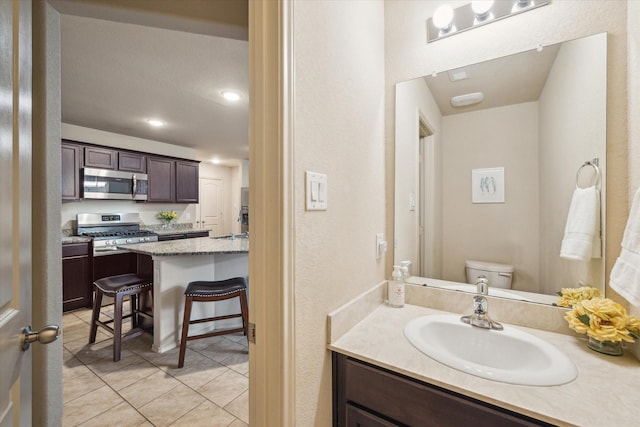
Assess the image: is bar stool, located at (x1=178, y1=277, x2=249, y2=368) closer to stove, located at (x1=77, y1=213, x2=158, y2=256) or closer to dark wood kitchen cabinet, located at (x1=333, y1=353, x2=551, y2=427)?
dark wood kitchen cabinet, located at (x1=333, y1=353, x2=551, y2=427)

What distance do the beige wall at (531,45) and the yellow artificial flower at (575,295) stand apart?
0.39 feet

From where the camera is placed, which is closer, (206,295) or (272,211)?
(272,211)

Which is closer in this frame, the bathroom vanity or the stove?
the bathroom vanity

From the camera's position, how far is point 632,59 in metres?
0.94

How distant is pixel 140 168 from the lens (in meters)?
4.23

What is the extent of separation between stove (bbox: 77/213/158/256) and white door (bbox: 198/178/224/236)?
8.15 ft

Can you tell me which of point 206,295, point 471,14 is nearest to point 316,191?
point 471,14

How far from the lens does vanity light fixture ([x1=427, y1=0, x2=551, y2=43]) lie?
45.5 inches

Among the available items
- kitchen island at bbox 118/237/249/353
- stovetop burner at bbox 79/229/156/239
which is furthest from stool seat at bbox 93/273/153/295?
stovetop burner at bbox 79/229/156/239

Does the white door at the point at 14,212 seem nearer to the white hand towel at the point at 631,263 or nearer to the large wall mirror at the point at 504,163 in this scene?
the large wall mirror at the point at 504,163

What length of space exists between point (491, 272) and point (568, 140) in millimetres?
619

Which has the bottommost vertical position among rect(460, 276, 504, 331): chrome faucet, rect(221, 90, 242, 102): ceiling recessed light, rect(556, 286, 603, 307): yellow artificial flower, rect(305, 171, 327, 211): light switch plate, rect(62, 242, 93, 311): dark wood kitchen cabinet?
rect(62, 242, 93, 311): dark wood kitchen cabinet

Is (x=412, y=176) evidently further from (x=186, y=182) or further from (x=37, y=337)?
(x=186, y=182)

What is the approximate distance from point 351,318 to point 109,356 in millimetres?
2365
